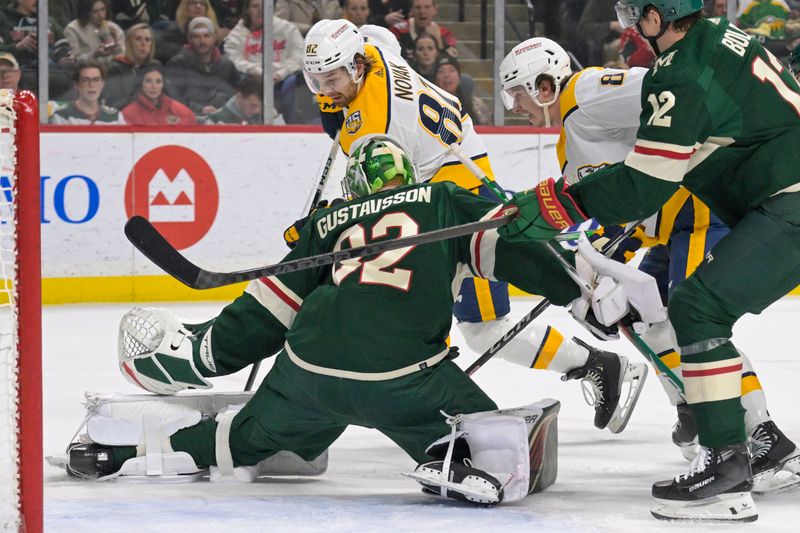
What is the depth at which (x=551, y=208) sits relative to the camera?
284 centimetres

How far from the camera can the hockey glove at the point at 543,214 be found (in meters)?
2.84

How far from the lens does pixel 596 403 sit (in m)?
3.89

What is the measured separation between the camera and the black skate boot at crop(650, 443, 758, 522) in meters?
2.79

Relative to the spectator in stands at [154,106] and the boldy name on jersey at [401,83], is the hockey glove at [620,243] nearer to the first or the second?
the boldy name on jersey at [401,83]

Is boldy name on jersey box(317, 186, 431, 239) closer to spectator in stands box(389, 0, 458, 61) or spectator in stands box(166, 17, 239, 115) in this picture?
spectator in stands box(166, 17, 239, 115)

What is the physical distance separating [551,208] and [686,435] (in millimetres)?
968

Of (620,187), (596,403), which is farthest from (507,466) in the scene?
(596,403)

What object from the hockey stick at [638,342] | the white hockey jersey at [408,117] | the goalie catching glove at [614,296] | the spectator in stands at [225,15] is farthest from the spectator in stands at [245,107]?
the goalie catching glove at [614,296]

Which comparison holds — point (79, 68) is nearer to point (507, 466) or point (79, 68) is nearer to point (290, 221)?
point (290, 221)

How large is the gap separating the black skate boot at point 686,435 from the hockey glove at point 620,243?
462 mm

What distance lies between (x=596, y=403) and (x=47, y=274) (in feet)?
10.8

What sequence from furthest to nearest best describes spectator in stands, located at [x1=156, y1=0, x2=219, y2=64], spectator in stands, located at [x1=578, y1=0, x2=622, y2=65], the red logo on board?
spectator in stands, located at [x1=578, y1=0, x2=622, y2=65], spectator in stands, located at [x1=156, y1=0, x2=219, y2=64], the red logo on board

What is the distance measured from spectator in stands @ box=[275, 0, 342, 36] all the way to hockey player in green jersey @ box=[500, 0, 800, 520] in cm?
437

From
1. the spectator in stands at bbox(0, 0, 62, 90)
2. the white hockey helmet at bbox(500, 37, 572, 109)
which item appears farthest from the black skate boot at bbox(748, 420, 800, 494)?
the spectator in stands at bbox(0, 0, 62, 90)
